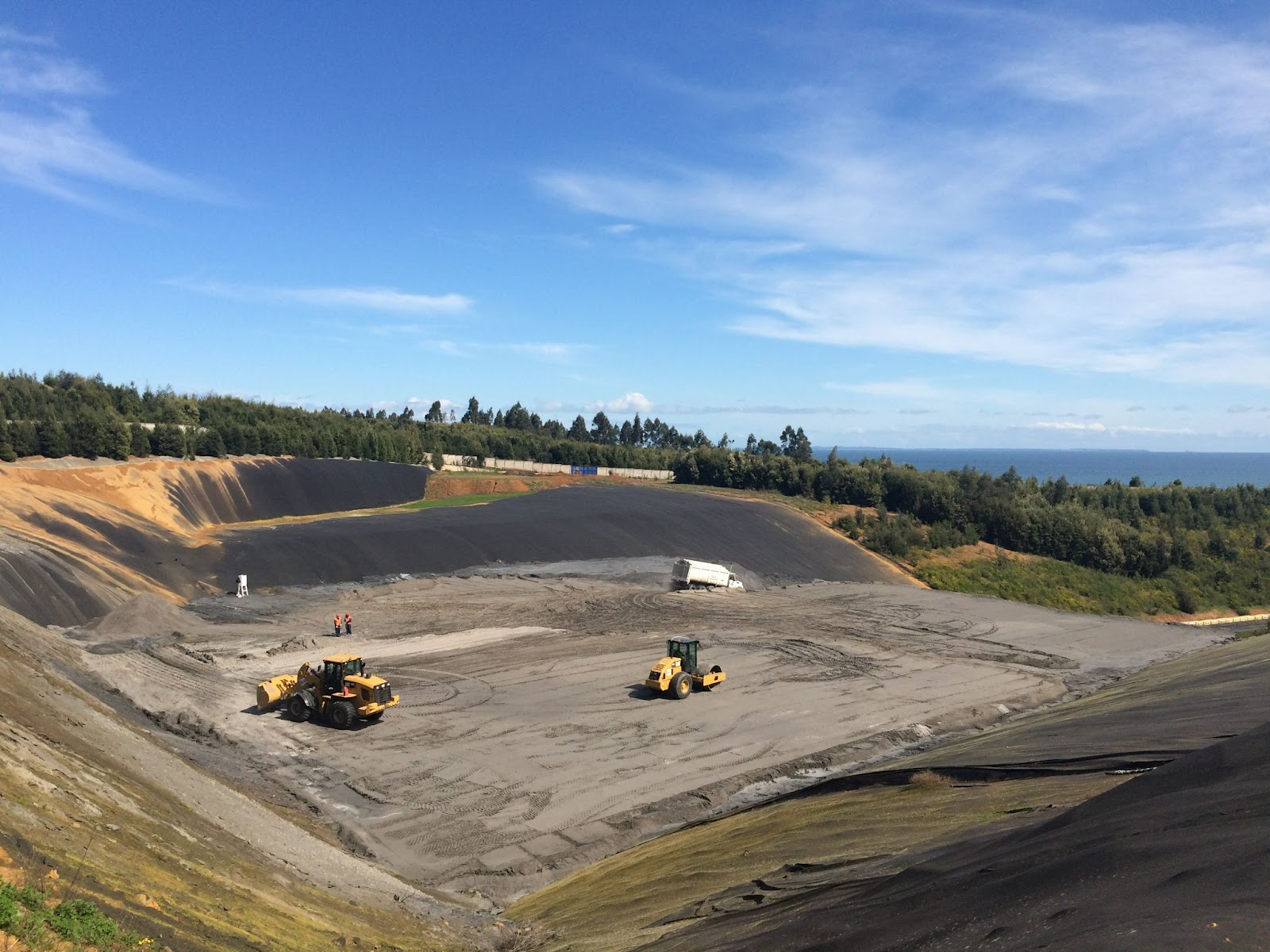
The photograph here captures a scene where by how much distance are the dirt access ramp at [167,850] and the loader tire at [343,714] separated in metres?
4.89

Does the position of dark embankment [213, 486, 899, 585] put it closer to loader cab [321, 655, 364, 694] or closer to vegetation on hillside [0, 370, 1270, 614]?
vegetation on hillside [0, 370, 1270, 614]

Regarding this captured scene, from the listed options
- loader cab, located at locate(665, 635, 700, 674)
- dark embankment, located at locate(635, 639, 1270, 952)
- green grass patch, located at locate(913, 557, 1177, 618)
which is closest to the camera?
dark embankment, located at locate(635, 639, 1270, 952)

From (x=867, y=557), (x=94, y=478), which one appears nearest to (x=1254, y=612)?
(x=867, y=557)

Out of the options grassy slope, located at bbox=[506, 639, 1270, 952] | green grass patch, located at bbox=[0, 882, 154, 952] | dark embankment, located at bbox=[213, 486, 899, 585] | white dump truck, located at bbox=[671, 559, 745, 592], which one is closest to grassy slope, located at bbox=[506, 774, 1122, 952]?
grassy slope, located at bbox=[506, 639, 1270, 952]

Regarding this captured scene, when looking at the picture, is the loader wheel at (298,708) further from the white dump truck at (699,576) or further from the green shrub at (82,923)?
the white dump truck at (699,576)

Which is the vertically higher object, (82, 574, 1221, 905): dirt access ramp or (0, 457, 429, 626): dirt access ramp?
(0, 457, 429, 626): dirt access ramp

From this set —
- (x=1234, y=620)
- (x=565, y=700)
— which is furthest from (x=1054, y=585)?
(x=565, y=700)

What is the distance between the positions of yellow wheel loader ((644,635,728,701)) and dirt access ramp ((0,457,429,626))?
2060 cm

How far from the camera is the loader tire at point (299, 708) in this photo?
24.0 metres

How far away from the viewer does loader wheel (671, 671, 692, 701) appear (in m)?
26.9

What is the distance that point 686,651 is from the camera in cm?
2797

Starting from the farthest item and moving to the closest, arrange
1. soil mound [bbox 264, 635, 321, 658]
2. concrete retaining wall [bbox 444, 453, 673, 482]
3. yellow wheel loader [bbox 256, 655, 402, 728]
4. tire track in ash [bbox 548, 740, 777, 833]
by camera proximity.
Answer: concrete retaining wall [bbox 444, 453, 673, 482]
soil mound [bbox 264, 635, 321, 658]
yellow wheel loader [bbox 256, 655, 402, 728]
tire track in ash [bbox 548, 740, 777, 833]

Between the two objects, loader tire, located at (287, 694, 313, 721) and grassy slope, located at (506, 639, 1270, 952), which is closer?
grassy slope, located at (506, 639, 1270, 952)

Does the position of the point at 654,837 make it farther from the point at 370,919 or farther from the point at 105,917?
the point at 105,917
